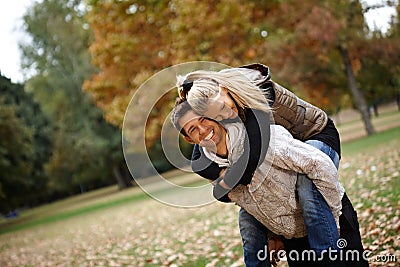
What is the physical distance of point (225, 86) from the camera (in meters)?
2.71

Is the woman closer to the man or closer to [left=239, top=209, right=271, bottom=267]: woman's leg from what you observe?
the man

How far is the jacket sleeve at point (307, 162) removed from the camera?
9.01ft

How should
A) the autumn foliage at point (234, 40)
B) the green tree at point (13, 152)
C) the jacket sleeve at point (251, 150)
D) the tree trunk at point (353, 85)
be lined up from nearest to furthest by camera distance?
the jacket sleeve at point (251, 150) → the autumn foliage at point (234, 40) → the tree trunk at point (353, 85) → the green tree at point (13, 152)

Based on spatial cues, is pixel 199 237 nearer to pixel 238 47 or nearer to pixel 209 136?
pixel 209 136

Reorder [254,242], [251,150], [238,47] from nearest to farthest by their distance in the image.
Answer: [251,150]
[254,242]
[238,47]

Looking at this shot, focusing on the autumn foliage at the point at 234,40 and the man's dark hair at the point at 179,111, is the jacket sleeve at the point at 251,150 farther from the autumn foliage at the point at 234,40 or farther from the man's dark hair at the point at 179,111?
the autumn foliage at the point at 234,40

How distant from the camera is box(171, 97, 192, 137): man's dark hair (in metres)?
2.78

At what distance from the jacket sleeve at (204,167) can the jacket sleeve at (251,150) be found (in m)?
0.16

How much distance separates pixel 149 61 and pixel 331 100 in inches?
365

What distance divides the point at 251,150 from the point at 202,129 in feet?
1.00

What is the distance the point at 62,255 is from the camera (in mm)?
9914

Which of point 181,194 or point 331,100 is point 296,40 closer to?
point 331,100

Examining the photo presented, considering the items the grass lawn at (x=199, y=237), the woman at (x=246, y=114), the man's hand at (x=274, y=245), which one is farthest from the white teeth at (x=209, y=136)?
the grass lawn at (x=199, y=237)

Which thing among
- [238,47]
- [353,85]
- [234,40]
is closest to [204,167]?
[238,47]
